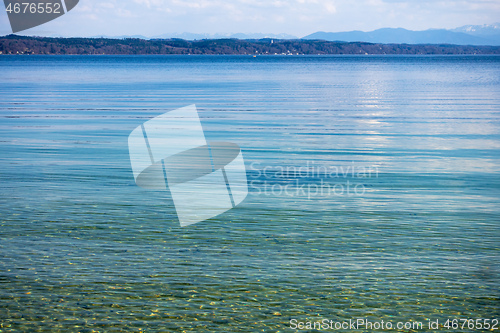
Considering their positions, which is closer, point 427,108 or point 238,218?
point 238,218

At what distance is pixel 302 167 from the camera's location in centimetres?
1773

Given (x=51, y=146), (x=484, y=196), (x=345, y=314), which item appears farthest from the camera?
(x=51, y=146)

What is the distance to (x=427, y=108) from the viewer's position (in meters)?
36.8

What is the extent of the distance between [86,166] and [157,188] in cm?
392

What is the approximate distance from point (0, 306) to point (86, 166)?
10.1 m

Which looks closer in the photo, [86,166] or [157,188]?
[157,188]

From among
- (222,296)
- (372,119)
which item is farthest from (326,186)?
(372,119)

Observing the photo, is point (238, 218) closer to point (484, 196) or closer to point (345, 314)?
point (345, 314)

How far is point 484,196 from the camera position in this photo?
46.8 feet

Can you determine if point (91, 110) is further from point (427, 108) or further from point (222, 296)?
point (222, 296)

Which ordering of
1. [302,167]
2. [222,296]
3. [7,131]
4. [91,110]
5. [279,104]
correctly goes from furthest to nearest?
[279,104] < [91,110] < [7,131] < [302,167] < [222,296]

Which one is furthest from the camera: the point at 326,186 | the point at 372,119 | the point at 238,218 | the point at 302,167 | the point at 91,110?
the point at 91,110

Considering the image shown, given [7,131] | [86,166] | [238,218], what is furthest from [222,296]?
[7,131]

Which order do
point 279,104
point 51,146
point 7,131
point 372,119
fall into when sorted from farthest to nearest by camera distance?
point 279,104 < point 372,119 < point 7,131 < point 51,146
